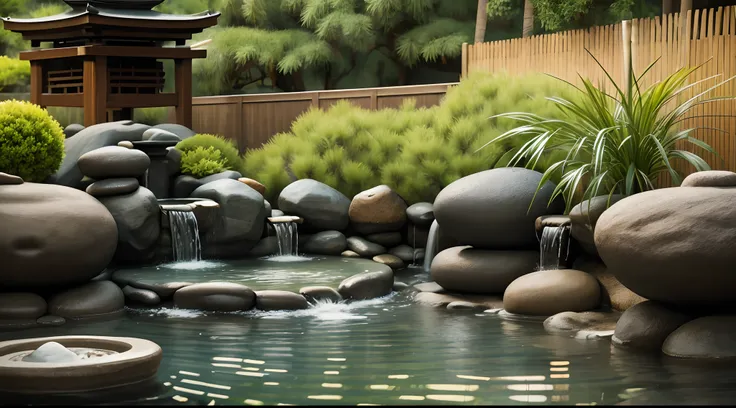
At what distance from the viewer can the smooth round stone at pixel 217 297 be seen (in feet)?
31.9

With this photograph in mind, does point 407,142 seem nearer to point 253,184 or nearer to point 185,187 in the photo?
point 253,184

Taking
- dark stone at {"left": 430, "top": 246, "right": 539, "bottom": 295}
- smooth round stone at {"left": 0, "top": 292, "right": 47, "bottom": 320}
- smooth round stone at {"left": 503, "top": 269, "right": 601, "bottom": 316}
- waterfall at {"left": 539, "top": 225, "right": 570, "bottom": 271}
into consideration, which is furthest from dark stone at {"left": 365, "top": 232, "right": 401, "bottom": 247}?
smooth round stone at {"left": 0, "top": 292, "right": 47, "bottom": 320}

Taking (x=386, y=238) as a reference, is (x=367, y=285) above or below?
below

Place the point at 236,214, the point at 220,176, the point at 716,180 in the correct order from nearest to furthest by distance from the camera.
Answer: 1. the point at 716,180
2. the point at 236,214
3. the point at 220,176

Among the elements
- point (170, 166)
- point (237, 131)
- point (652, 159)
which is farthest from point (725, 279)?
point (237, 131)

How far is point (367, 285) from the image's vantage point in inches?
410

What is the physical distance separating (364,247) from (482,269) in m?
2.70

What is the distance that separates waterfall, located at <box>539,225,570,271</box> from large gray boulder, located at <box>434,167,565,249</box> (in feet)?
0.99

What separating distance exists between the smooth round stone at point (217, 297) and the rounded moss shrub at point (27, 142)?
2.95 metres

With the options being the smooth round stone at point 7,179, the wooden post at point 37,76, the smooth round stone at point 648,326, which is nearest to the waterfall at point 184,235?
the smooth round stone at point 7,179

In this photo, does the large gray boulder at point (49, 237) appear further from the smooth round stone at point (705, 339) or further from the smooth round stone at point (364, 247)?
the smooth round stone at point (705, 339)

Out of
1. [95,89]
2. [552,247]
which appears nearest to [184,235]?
[552,247]

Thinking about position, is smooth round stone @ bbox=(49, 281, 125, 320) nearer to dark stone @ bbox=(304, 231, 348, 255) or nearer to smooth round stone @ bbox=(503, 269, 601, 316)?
dark stone @ bbox=(304, 231, 348, 255)

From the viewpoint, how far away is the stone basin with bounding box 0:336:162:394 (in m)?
6.21
